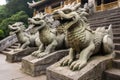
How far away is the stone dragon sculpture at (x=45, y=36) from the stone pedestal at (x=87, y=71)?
1.30 metres

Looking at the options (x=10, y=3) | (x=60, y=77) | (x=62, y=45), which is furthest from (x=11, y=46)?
(x=10, y=3)

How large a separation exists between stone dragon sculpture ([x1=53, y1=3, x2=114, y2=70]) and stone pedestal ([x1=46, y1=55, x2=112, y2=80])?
0.10m

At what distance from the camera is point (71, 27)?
301 cm

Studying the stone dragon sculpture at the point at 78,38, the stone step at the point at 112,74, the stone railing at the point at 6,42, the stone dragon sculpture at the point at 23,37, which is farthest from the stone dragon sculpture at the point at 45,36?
the stone railing at the point at 6,42

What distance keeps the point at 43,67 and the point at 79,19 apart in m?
1.81

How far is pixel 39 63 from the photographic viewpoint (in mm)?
4246

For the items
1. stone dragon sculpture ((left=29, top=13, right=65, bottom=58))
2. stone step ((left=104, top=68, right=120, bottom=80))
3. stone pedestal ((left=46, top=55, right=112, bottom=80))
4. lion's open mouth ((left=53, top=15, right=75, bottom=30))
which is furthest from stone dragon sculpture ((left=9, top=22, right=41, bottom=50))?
stone step ((left=104, top=68, right=120, bottom=80))

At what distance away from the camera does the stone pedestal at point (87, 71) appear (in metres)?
2.77

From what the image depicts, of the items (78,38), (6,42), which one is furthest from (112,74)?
(6,42)

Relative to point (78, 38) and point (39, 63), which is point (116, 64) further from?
point (39, 63)

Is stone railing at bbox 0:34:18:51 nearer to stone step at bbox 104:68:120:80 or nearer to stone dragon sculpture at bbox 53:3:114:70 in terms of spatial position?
stone dragon sculpture at bbox 53:3:114:70

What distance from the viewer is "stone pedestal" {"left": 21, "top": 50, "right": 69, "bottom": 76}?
4.25m

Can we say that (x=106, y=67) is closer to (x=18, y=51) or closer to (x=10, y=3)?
(x=18, y=51)

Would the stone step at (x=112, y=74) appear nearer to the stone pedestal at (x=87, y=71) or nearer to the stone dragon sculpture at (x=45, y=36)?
the stone pedestal at (x=87, y=71)
